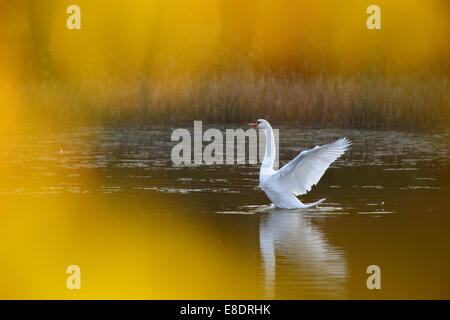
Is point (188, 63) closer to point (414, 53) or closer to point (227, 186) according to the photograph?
point (414, 53)

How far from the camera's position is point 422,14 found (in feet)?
83.4

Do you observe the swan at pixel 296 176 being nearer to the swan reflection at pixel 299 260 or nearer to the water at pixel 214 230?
the water at pixel 214 230

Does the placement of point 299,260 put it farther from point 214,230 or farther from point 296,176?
point 296,176

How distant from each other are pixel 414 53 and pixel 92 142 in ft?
36.8

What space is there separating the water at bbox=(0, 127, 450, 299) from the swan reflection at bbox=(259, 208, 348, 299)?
0.02 metres

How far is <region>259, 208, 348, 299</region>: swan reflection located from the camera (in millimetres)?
6949

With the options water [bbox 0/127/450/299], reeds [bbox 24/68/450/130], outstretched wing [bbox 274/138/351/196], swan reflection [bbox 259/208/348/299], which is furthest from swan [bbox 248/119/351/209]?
reeds [bbox 24/68/450/130]

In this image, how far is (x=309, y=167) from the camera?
33.4 feet

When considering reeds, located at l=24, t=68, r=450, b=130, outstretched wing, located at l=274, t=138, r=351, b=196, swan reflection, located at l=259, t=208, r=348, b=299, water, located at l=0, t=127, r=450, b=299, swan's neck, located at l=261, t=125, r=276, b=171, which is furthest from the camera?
reeds, located at l=24, t=68, r=450, b=130

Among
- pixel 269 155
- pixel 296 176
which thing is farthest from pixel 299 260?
pixel 269 155

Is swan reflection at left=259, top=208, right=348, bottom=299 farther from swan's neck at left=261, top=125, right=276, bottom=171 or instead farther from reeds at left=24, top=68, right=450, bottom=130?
reeds at left=24, top=68, right=450, bottom=130

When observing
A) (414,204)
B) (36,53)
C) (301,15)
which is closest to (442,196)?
(414,204)

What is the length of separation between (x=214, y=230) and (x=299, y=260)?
140 centimetres

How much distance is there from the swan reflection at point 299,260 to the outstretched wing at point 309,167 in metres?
0.53
